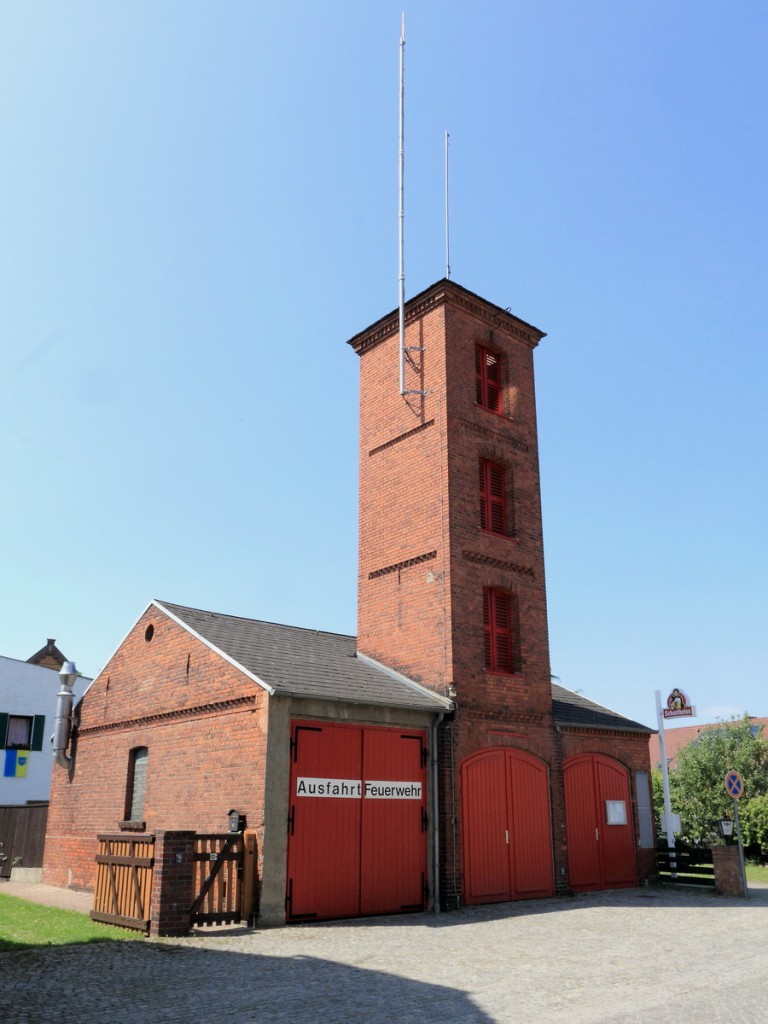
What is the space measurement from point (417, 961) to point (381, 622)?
30.7 feet

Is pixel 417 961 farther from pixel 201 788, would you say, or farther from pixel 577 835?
pixel 577 835

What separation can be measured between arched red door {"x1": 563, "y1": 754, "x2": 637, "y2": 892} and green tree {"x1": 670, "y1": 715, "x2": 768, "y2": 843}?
18161 millimetres

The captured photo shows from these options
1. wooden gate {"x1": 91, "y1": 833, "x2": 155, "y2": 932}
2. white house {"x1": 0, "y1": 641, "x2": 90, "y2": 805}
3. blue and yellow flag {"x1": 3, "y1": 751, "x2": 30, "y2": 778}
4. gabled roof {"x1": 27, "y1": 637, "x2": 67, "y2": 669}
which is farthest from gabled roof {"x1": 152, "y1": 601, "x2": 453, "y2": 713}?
gabled roof {"x1": 27, "y1": 637, "x2": 67, "y2": 669}

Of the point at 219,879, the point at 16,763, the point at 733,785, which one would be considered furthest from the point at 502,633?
the point at 16,763

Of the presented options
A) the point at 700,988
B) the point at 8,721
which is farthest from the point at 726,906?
the point at 8,721

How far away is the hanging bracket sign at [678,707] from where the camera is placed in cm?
2438

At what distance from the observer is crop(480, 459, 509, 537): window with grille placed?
19078 mm

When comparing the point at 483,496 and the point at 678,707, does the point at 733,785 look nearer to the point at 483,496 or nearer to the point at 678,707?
the point at 678,707

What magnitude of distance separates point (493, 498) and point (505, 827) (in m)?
7.12

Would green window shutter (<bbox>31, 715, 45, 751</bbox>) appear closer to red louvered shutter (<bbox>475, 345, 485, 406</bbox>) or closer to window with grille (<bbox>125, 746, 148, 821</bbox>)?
window with grille (<bbox>125, 746, 148, 821</bbox>)

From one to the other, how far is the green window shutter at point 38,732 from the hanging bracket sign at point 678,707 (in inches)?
947

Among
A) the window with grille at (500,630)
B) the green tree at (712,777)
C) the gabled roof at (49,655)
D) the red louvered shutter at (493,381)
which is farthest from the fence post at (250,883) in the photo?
the gabled roof at (49,655)

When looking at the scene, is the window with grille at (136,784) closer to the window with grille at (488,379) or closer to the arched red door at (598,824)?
the arched red door at (598,824)

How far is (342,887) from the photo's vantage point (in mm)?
14016
